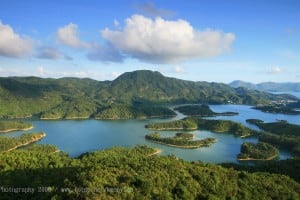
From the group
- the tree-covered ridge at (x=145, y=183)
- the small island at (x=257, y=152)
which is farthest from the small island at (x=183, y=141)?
the tree-covered ridge at (x=145, y=183)

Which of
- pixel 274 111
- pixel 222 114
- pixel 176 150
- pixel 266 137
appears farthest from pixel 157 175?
pixel 274 111

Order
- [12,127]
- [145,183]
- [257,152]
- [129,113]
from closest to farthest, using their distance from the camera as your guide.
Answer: [145,183]
[257,152]
[12,127]
[129,113]

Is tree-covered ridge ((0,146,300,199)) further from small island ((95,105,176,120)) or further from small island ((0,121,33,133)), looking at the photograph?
small island ((95,105,176,120))

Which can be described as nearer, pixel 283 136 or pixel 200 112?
pixel 283 136

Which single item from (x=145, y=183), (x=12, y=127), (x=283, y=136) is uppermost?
(x=145, y=183)

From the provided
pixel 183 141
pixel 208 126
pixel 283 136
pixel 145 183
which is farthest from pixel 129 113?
pixel 145 183

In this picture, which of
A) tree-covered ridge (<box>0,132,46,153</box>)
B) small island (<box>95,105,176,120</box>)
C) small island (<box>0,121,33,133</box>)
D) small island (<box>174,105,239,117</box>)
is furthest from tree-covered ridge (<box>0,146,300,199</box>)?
small island (<box>174,105,239,117</box>)

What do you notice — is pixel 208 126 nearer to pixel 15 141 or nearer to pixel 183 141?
pixel 183 141
